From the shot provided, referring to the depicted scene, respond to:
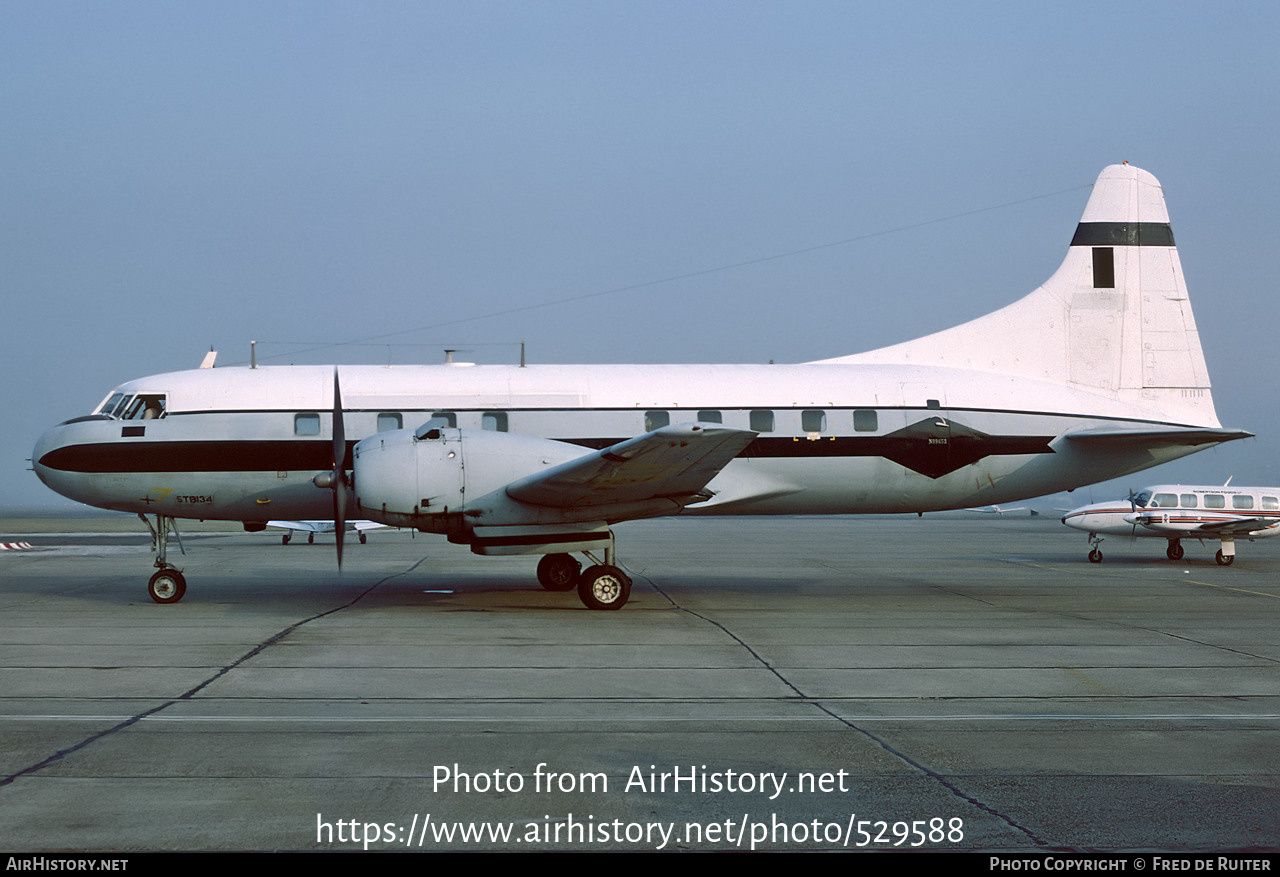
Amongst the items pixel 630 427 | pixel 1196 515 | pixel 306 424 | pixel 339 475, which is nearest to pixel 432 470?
pixel 339 475

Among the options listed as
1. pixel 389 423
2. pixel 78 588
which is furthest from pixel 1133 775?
pixel 78 588

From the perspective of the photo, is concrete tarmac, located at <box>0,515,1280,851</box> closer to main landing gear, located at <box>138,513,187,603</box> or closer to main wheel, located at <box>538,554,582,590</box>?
main landing gear, located at <box>138,513,187,603</box>

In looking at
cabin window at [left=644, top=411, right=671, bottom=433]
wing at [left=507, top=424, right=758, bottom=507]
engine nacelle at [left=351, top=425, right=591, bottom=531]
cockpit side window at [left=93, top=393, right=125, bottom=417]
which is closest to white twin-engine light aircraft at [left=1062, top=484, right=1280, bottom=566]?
cabin window at [left=644, top=411, right=671, bottom=433]

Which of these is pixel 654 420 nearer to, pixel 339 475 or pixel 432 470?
pixel 432 470

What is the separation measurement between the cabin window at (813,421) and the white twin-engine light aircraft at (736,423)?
34 millimetres

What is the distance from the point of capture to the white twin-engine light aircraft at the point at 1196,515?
2753 cm

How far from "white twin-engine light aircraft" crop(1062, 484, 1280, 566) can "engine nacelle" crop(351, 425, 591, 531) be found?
61.3 feet

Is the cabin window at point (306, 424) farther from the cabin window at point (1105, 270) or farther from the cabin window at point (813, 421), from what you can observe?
the cabin window at point (1105, 270)

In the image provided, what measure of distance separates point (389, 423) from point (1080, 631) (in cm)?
1095

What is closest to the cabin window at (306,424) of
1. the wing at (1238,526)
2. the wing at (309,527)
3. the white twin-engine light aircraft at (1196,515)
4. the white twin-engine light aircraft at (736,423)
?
the white twin-engine light aircraft at (736,423)

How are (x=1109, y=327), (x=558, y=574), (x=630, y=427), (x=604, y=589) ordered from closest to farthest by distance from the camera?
1. (x=604, y=589)
2. (x=630, y=427)
3. (x=558, y=574)
4. (x=1109, y=327)

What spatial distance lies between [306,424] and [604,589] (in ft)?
18.6

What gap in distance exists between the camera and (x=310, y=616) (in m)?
15.8

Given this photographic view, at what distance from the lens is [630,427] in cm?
1794
